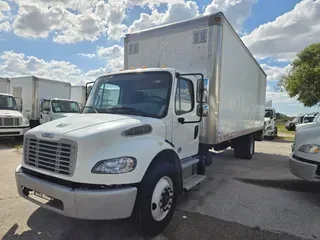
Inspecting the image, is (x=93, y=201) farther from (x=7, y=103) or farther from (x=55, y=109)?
(x=55, y=109)

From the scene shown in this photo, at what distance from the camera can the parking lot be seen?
3.32 meters

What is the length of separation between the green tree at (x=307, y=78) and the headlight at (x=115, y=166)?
22803 millimetres

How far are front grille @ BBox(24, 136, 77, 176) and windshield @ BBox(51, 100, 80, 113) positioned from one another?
10.6 meters

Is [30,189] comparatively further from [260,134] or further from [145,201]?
[260,134]

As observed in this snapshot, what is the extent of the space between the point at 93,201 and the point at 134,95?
1.79 metres

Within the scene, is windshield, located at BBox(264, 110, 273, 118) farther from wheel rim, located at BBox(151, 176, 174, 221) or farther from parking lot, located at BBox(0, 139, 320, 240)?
wheel rim, located at BBox(151, 176, 174, 221)

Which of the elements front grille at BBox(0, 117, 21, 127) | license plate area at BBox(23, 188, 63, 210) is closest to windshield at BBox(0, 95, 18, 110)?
front grille at BBox(0, 117, 21, 127)

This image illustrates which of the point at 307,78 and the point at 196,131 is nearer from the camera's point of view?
the point at 196,131


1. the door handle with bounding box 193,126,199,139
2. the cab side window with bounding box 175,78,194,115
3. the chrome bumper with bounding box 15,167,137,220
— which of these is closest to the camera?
the chrome bumper with bounding box 15,167,137,220

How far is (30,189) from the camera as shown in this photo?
3.09 metres

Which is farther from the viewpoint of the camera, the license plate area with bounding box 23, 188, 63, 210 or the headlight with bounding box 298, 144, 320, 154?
the headlight with bounding box 298, 144, 320, 154

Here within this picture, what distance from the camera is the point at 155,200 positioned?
10.4 feet

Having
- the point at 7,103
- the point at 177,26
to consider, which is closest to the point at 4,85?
the point at 7,103

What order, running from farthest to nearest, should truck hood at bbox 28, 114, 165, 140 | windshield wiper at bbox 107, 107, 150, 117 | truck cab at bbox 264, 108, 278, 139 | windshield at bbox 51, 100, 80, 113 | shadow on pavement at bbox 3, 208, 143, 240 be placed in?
truck cab at bbox 264, 108, 278, 139 < windshield at bbox 51, 100, 80, 113 < windshield wiper at bbox 107, 107, 150, 117 < shadow on pavement at bbox 3, 208, 143, 240 < truck hood at bbox 28, 114, 165, 140
